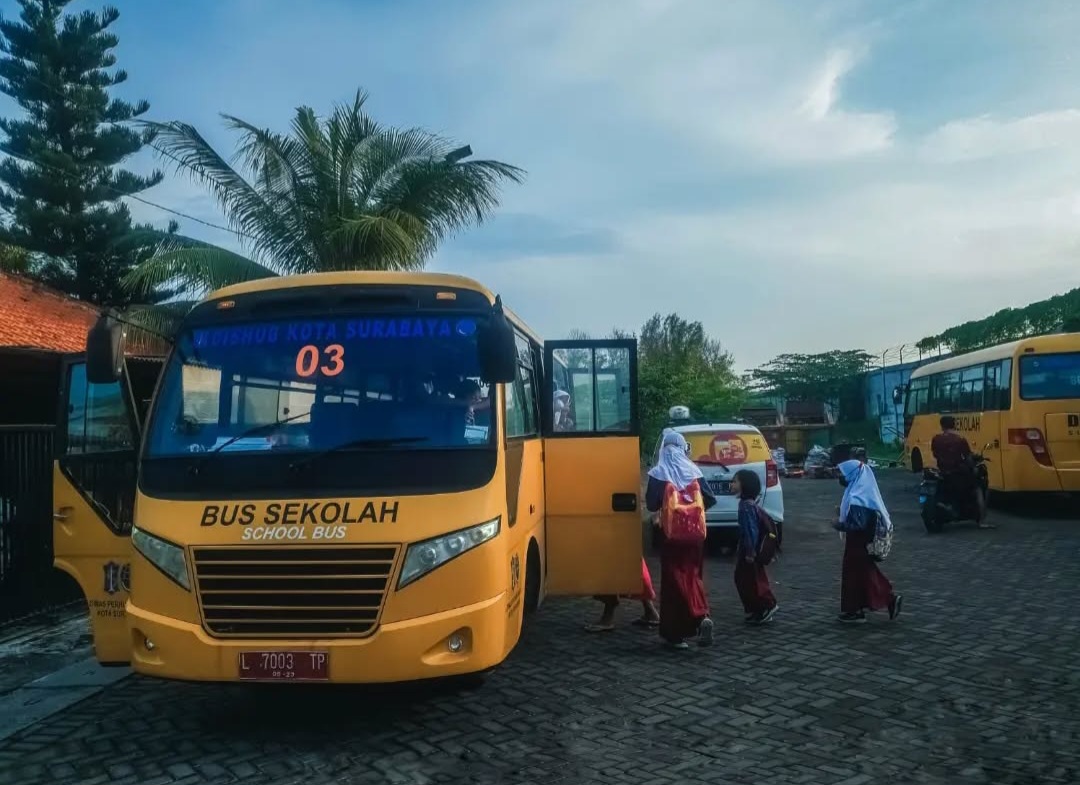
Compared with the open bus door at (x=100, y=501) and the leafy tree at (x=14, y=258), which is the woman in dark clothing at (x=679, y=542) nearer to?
the open bus door at (x=100, y=501)

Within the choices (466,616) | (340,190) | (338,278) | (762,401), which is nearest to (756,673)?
(466,616)

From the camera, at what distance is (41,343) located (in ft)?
44.6

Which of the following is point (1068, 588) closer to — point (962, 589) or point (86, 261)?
point (962, 589)

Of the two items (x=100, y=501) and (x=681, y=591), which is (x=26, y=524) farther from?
(x=681, y=591)

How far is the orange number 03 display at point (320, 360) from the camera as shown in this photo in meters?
5.49

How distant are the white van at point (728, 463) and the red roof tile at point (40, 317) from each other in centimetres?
833

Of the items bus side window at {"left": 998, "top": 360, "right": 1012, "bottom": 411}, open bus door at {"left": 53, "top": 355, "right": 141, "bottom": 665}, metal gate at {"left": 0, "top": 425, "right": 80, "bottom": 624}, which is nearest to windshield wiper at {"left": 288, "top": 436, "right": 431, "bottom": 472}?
open bus door at {"left": 53, "top": 355, "right": 141, "bottom": 665}

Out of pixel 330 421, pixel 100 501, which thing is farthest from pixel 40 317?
pixel 330 421

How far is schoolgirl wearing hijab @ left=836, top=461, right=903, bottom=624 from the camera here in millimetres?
7758

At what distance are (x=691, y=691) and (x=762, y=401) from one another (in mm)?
41807

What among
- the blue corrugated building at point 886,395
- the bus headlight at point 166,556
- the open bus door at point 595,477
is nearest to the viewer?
the bus headlight at point 166,556

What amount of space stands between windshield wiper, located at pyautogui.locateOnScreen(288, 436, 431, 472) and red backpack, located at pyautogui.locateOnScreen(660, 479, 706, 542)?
2.44 metres

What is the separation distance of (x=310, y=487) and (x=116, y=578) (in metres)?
1.78

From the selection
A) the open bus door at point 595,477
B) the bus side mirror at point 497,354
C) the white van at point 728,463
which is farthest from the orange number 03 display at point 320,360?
the white van at point 728,463
